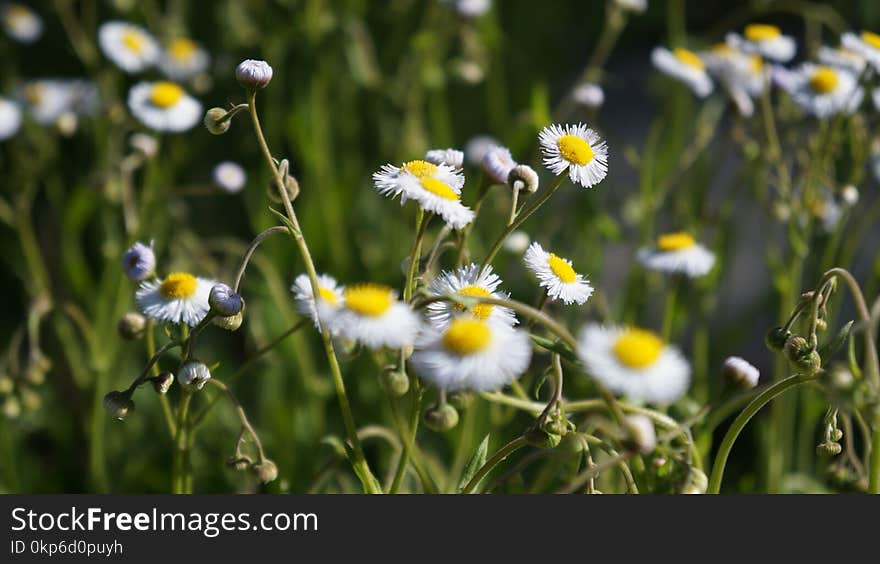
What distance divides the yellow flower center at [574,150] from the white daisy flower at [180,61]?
104 cm

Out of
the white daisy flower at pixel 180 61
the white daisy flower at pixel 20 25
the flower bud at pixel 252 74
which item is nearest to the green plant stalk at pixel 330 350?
the flower bud at pixel 252 74

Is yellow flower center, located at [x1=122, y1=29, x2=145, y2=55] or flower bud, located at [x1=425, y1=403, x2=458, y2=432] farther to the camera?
yellow flower center, located at [x1=122, y1=29, x2=145, y2=55]

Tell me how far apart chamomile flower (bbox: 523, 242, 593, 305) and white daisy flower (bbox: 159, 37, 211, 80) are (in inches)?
41.9

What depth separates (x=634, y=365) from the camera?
0.65 meters

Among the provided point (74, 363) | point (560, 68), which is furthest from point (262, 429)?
point (560, 68)

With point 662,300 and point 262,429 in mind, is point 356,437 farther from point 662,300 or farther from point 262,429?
point 662,300

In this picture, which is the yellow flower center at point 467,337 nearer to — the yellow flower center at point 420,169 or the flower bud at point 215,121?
the yellow flower center at point 420,169

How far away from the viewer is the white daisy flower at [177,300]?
2.78ft

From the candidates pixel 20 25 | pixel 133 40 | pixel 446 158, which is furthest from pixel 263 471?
pixel 20 25

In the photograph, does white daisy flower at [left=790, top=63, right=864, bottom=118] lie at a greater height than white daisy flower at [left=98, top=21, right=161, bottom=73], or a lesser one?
lesser

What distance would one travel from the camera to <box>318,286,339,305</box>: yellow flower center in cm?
84

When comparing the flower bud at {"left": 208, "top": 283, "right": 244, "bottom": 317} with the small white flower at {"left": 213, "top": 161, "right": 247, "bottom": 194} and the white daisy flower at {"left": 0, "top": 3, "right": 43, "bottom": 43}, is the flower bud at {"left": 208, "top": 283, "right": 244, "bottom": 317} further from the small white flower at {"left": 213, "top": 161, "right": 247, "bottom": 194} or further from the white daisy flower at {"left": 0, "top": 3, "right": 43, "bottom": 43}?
the white daisy flower at {"left": 0, "top": 3, "right": 43, "bottom": 43}

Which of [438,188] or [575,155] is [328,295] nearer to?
[438,188]

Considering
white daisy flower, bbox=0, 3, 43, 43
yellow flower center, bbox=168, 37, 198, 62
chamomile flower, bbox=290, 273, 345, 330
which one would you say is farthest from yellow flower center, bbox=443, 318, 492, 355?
white daisy flower, bbox=0, 3, 43, 43
